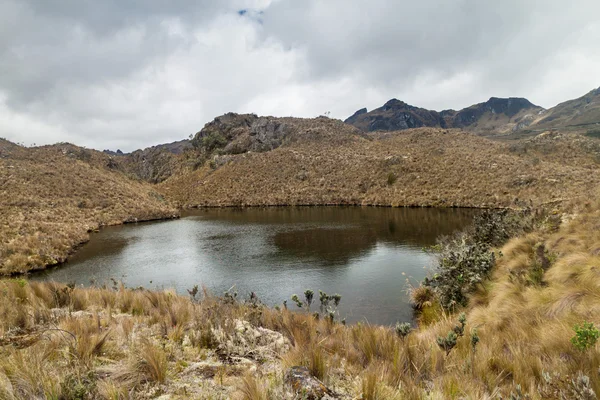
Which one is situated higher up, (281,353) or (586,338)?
(586,338)

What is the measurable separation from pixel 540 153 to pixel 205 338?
253 feet

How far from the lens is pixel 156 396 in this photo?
3.68m

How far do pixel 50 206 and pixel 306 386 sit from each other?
43.6 m

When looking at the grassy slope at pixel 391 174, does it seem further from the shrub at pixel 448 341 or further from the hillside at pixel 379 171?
the shrub at pixel 448 341

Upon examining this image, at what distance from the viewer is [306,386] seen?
11.3ft

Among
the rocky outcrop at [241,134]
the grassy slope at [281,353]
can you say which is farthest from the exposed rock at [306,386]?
the rocky outcrop at [241,134]

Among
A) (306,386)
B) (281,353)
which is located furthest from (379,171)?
(306,386)

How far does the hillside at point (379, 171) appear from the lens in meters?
46.8

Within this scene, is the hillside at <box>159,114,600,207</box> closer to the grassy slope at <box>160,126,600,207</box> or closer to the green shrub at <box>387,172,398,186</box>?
the green shrub at <box>387,172,398,186</box>

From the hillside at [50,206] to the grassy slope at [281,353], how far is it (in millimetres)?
16748

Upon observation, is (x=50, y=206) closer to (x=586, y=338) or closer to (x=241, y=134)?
(x=586, y=338)

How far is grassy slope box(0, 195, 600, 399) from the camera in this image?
3566mm

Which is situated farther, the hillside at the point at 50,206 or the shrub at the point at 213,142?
the shrub at the point at 213,142

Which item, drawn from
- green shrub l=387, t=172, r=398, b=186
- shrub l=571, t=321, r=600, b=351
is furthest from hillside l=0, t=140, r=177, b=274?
green shrub l=387, t=172, r=398, b=186
